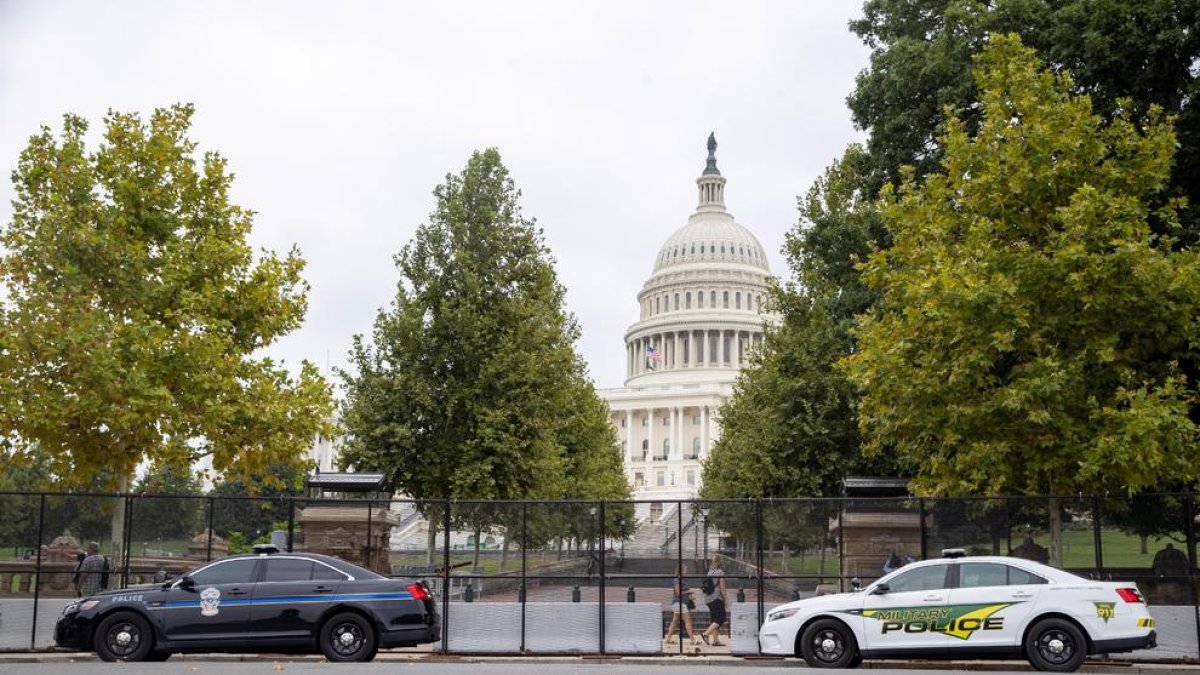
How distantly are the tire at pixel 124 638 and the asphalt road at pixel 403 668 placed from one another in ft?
1.06

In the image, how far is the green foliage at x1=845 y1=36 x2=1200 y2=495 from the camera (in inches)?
898

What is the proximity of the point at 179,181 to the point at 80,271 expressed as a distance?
298 centimetres

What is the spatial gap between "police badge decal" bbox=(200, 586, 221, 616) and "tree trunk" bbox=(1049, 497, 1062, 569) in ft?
45.5

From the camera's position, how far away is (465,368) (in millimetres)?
37188

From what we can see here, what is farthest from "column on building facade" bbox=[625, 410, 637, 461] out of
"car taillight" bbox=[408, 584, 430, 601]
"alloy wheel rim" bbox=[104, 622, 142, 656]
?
"alloy wheel rim" bbox=[104, 622, 142, 656]

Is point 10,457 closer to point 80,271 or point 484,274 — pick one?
point 80,271

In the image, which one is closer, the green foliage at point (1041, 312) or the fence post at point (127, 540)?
the green foliage at point (1041, 312)

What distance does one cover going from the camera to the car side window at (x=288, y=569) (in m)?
19.2

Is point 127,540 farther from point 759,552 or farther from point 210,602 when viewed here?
point 759,552

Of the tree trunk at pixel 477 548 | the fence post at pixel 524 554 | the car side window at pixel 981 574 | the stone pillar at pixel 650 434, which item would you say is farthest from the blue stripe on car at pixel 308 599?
the stone pillar at pixel 650 434

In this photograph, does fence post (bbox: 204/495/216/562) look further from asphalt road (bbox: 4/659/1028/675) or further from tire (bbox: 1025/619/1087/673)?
tire (bbox: 1025/619/1087/673)

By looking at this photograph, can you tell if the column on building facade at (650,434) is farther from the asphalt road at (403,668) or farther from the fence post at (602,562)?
the asphalt road at (403,668)

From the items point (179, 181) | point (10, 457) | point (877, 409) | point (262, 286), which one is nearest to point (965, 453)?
point (877, 409)

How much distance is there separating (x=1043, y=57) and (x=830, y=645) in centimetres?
1640
